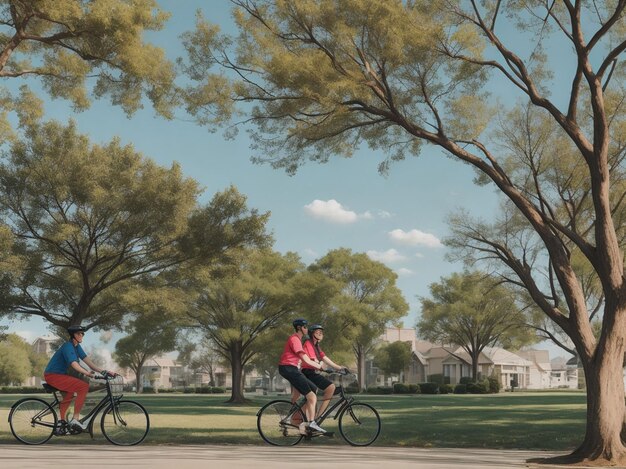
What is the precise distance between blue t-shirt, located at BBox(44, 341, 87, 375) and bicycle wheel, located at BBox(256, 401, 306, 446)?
10.2 ft

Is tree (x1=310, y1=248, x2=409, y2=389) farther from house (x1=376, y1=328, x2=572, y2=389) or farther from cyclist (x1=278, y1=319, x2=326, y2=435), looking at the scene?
cyclist (x1=278, y1=319, x2=326, y2=435)

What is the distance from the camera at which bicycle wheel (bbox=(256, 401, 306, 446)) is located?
12469 millimetres

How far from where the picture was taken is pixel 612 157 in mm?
20031

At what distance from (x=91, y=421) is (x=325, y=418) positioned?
12.5 feet

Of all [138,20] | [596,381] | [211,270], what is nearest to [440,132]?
[596,381]

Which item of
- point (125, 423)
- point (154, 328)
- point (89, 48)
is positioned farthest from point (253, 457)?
point (154, 328)

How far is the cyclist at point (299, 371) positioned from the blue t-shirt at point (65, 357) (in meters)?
3.29

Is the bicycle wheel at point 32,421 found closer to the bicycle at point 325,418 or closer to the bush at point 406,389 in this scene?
the bicycle at point 325,418

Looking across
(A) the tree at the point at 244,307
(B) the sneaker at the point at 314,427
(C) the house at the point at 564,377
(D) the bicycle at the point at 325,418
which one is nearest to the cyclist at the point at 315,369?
(D) the bicycle at the point at 325,418

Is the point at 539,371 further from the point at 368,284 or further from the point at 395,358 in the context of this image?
the point at 368,284

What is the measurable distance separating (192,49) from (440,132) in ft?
17.9

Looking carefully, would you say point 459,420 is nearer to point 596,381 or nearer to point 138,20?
point 596,381

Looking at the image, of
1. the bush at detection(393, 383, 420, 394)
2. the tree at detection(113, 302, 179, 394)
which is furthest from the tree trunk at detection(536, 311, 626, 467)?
the bush at detection(393, 383, 420, 394)

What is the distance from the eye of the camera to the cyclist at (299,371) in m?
12.0
